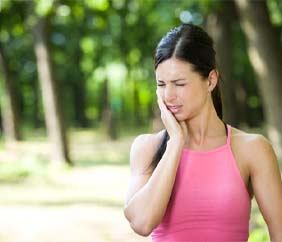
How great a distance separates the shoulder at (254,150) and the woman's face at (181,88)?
206 millimetres

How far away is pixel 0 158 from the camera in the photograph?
56.4 feet

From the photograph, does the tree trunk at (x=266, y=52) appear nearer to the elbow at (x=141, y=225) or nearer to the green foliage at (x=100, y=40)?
the green foliage at (x=100, y=40)

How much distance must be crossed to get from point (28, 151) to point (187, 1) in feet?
23.9

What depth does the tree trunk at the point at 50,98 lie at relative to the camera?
47.3 feet

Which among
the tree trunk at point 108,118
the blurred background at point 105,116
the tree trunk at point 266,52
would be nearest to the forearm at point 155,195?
the blurred background at point 105,116

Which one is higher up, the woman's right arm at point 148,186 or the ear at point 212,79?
the ear at point 212,79

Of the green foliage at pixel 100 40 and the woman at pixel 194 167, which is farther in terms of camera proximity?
the green foliage at pixel 100 40

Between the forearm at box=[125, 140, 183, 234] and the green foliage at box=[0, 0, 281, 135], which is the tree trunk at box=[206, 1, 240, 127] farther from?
the forearm at box=[125, 140, 183, 234]

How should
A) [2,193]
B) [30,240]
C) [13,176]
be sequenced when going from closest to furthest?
1. [30,240]
2. [2,193]
3. [13,176]

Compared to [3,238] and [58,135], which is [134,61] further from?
[3,238]

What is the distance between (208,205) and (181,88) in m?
0.45

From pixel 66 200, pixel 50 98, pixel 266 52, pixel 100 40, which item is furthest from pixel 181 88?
pixel 100 40

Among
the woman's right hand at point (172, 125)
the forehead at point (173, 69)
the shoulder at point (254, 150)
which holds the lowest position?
the shoulder at point (254, 150)

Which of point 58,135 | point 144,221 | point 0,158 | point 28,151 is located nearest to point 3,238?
point 144,221
